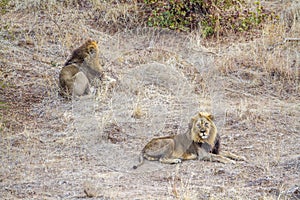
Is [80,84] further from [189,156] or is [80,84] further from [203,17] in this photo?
[203,17]

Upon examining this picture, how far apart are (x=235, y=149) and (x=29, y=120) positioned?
326 centimetres

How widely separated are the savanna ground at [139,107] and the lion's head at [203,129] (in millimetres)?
313

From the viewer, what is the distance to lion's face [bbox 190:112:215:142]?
7.93 meters

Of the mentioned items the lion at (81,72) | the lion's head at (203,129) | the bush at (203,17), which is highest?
the bush at (203,17)

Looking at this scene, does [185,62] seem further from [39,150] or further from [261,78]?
[39,150]

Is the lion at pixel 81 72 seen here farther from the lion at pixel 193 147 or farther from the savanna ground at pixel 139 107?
the lion at pixel 193 147

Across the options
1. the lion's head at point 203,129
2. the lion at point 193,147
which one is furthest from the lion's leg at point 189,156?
the lion's head at point 203,129

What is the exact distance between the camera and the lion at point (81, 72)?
10305 mm

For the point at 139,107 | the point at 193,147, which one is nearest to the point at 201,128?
the point at 193,147

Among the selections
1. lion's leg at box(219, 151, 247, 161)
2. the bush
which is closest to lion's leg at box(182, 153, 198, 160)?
lion's leg at box(219, 151, 247, 161)

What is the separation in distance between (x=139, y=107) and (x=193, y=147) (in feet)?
6.16

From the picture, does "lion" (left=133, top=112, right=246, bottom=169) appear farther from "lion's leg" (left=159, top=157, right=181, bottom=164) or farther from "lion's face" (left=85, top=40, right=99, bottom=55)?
"lion's face" (left=85, top=40, right=99, bottom=55)

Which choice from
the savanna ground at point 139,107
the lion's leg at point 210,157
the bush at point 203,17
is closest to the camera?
the savanna ground at point 139,107

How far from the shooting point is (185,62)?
1135 centimetres
